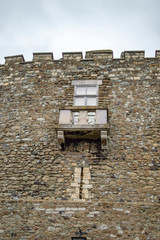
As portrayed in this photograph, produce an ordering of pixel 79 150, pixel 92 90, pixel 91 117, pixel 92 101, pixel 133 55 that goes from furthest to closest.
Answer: pixel 133 55 < pixel 92 90 < pixel 92 101 < pixel 91 117 < pixel 79 150

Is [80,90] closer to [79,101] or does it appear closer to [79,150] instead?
[79,101]

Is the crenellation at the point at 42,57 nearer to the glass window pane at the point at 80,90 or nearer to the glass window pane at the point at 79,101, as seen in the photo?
the glass window pane at the point at 80,90

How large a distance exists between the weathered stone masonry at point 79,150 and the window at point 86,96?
0.18m

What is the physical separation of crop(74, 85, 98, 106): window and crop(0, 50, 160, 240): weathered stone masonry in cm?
18

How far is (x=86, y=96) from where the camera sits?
35.6ft

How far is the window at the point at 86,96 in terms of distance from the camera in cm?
1077

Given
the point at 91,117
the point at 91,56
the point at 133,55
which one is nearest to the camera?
the point at 91,117

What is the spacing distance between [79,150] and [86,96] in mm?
2044

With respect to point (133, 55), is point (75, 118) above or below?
below

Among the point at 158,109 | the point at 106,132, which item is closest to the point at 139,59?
the point at 158,109

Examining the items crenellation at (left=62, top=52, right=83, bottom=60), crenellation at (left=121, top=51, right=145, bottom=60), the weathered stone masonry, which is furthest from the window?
crenellation at (left=121, top=51, right=145, bottom=60)

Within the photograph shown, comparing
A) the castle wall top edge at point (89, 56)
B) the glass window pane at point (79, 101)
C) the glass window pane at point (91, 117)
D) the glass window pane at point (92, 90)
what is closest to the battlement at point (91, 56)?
the castle wall top edge at point (89, 56)

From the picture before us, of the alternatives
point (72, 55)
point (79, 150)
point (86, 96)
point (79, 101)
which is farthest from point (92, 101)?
point (72, 55)

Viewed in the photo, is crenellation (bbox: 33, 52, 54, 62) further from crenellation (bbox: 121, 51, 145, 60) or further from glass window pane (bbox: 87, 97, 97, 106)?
crenellation (bbox: 121, 51, 145, 60)
